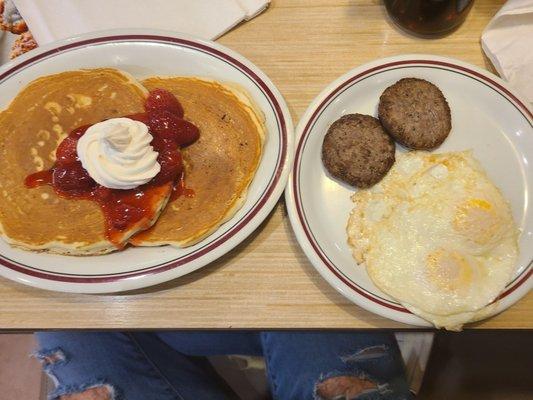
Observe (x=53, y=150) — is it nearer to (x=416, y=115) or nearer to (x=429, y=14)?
(x=416, y=115)

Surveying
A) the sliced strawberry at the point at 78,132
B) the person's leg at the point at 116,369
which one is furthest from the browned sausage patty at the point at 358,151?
the person's leg at the point at 116,369

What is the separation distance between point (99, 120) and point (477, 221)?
1082mm

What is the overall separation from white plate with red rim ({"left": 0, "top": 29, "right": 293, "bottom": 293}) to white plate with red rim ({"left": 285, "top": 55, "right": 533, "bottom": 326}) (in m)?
0.08

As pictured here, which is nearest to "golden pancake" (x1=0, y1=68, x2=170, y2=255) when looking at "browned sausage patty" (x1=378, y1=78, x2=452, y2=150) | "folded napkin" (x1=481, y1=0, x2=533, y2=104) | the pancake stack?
the pancake stack

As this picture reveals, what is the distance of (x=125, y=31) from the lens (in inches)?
60.7

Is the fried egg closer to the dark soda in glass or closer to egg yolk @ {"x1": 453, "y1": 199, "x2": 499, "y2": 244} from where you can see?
egg yolk @ {"x1": 453, "y1": 199, "x2": 499, "y2": 244}

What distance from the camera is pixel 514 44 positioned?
1.50 m

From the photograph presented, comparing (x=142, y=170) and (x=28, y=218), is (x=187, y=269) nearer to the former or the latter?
(x=142, y=170)

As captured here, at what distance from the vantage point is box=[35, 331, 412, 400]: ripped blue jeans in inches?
63.6

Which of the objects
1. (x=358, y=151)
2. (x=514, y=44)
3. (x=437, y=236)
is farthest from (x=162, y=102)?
(x=514, y=44)

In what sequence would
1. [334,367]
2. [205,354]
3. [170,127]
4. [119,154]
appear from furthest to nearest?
1. [205,354]
2. [334,367]
3. [170,127]
4. [119,154]

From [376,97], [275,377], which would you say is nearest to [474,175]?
[376,97]

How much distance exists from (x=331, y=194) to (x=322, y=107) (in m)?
0.26

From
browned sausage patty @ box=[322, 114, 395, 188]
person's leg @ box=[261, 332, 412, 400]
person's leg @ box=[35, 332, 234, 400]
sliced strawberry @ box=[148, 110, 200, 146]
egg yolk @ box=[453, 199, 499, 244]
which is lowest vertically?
person's leg @ box=[261, 332, 412, 400]
